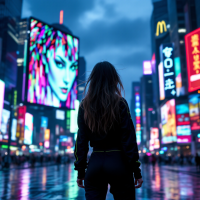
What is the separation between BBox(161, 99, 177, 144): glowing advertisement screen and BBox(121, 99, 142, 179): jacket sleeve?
6717 centimetres

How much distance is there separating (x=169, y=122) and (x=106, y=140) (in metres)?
72.2

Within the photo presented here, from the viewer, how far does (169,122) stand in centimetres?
7269

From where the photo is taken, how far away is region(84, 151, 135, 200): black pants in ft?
9.09

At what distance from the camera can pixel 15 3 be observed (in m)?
116

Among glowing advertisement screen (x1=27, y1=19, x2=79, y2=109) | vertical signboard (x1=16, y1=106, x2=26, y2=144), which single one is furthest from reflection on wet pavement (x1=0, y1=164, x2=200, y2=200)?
vertical signboard (x1=16, y1=106, x2=26, y2=144)

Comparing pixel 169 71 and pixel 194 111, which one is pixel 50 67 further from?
pixel 169 71

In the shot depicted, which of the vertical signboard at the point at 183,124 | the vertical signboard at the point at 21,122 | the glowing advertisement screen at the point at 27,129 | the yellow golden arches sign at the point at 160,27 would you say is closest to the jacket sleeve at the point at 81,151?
the vertical signboard at the point at 183,124

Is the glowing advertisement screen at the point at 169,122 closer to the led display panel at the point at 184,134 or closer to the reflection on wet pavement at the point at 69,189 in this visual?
the led display panel at the point at 184,134

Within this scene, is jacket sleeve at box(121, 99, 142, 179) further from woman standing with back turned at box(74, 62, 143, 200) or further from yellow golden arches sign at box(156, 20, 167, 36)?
yellow golden arches sign at box(156, 20, 167, 36)

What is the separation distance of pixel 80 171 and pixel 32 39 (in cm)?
4575

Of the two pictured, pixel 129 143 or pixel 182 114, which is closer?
pixel 129 143

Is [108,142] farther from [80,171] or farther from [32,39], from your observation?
[32,39]

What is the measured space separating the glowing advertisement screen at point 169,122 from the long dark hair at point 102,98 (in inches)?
2640

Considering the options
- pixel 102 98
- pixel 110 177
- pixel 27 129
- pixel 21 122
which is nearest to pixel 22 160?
pixel 21 122
